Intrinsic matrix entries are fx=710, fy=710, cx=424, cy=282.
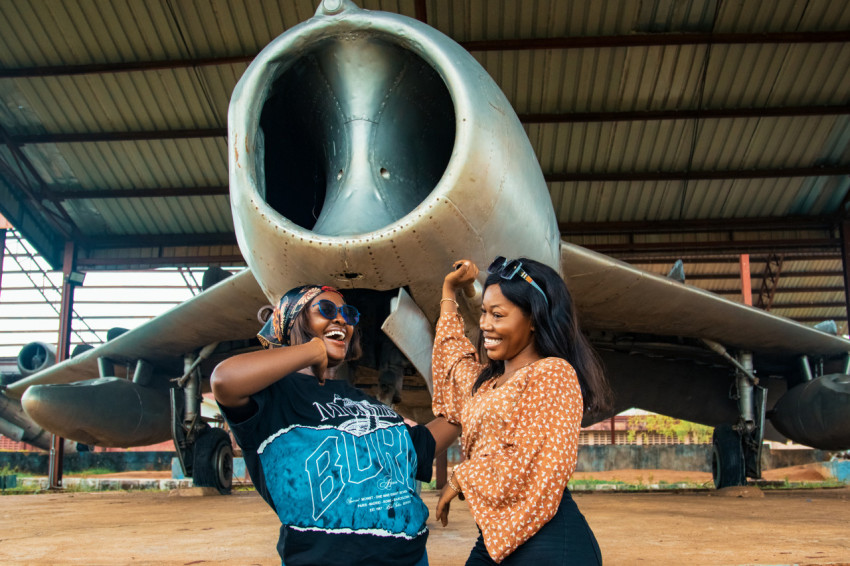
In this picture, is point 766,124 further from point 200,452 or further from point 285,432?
point 285,432

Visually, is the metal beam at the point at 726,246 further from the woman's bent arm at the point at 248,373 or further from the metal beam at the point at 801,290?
the woman's bent arm at the point at 248,373

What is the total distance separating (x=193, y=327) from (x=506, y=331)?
5.31 m

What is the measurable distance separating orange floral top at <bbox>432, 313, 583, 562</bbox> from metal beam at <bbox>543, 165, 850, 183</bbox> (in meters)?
11.9

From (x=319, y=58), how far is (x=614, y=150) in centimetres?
1047

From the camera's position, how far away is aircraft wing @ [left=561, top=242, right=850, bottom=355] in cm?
530

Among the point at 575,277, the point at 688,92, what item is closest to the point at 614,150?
the point at 688,92

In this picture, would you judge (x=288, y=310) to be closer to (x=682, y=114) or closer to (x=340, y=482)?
(x=340, y=482)

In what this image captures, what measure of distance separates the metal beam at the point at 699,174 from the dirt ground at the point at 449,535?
8501 millimetres

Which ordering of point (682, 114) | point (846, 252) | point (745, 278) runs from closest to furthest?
point (682, 114), point (846, 252), point (745, 278)

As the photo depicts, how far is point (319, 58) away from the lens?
3275mm

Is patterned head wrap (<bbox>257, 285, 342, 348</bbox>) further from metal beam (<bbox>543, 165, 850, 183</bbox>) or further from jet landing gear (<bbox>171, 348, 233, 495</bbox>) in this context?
metal beam (<bbox>543, 165, 850, 183</bbox>)

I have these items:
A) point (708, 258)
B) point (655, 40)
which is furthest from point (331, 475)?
point (708, 258)

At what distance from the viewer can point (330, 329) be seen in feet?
6.01

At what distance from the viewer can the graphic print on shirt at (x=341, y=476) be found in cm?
156
